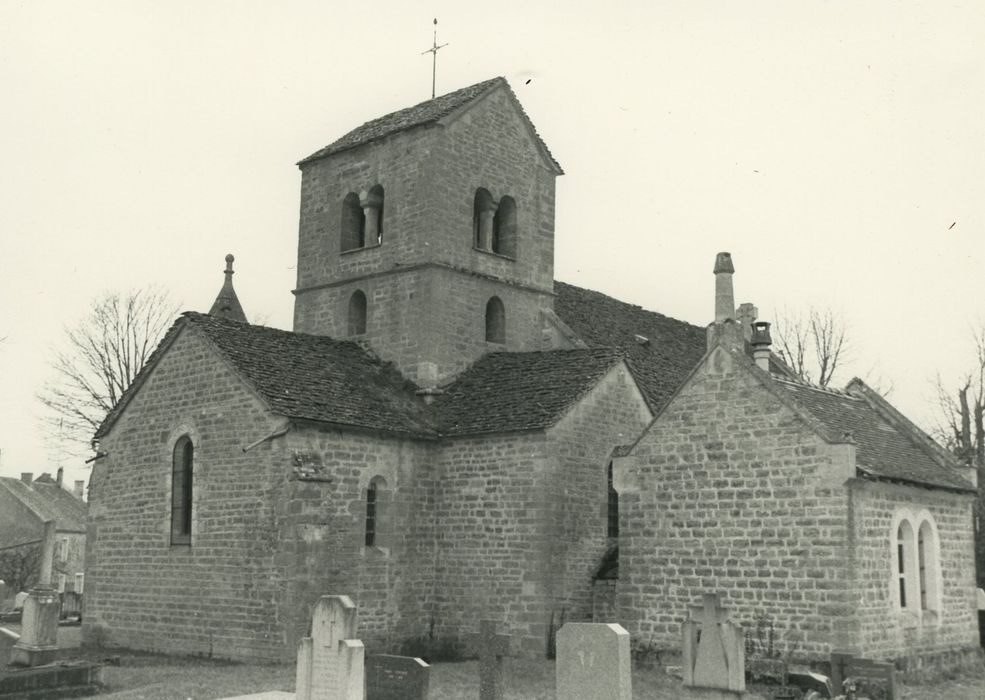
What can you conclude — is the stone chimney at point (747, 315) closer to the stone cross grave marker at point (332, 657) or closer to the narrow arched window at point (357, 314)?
the narrow arched window at point (357, 314)

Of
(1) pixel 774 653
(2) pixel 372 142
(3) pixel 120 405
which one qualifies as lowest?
(1) pixel 774 653

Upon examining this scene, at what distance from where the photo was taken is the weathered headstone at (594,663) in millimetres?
13492

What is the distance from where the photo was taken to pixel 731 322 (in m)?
21.2

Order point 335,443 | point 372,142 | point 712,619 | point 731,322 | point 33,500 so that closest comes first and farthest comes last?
point 712,619 → point 731,322 → point 335,443 → point 372,142 → point 33,500

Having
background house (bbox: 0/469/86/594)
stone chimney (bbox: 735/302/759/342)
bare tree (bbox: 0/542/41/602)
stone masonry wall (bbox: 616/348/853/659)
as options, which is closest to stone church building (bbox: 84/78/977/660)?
stone masonry wall (bbox: 616/348/853/659)

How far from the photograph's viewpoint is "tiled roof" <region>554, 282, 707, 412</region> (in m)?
30.0

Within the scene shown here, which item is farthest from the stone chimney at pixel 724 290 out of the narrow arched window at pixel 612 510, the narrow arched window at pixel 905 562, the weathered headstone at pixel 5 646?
the weathered headstone at pixel 5 646

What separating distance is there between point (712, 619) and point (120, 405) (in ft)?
54.7

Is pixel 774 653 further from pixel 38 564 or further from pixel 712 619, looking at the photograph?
pixel 38 564

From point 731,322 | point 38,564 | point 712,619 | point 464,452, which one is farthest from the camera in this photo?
point 38,564

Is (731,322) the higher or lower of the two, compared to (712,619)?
higher

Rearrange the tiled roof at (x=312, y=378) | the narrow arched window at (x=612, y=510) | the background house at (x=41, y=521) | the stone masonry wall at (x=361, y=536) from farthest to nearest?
the background house at (x=41, y=521) → the narrow arched window at (x=612, y=510) → the tiled roof at (x=312, y=378) → the stone masonry wall at (x=361, y=536)

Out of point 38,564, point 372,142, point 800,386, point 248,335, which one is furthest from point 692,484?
point 38,564

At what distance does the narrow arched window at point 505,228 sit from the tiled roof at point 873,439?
10047 mm
